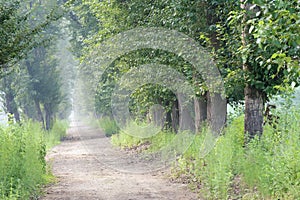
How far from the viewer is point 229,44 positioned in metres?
11.2

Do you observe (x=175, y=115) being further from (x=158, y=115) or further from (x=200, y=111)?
(x=200, y=111)

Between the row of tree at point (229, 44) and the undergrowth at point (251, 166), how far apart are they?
2.34 feet

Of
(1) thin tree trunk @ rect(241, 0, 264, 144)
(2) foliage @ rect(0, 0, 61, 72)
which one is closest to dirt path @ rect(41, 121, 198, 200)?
(1) thin tree trunk @ rect(241, 0, 264, 144)

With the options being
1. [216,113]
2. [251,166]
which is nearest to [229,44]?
[216,113]

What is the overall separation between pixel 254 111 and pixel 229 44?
167 centimetres

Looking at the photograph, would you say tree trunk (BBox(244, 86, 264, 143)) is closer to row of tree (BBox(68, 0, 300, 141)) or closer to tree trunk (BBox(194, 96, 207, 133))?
row of tree (BBox(68, 0, 300, 141))

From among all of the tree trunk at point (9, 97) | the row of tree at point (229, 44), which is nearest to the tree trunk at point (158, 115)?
the row of tree at point (229, 44)

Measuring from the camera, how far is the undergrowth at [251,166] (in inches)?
286

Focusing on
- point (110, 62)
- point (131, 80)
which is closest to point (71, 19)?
point (110, 62)

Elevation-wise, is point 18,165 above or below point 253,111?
below

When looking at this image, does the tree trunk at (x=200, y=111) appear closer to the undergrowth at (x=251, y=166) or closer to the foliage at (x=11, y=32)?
the undergrowth at (x=251, y=166)

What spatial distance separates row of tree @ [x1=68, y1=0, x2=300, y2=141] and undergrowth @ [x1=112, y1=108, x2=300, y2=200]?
714 mm

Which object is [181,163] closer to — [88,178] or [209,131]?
[209,131]

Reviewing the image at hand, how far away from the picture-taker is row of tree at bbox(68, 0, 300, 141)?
5.65 m
